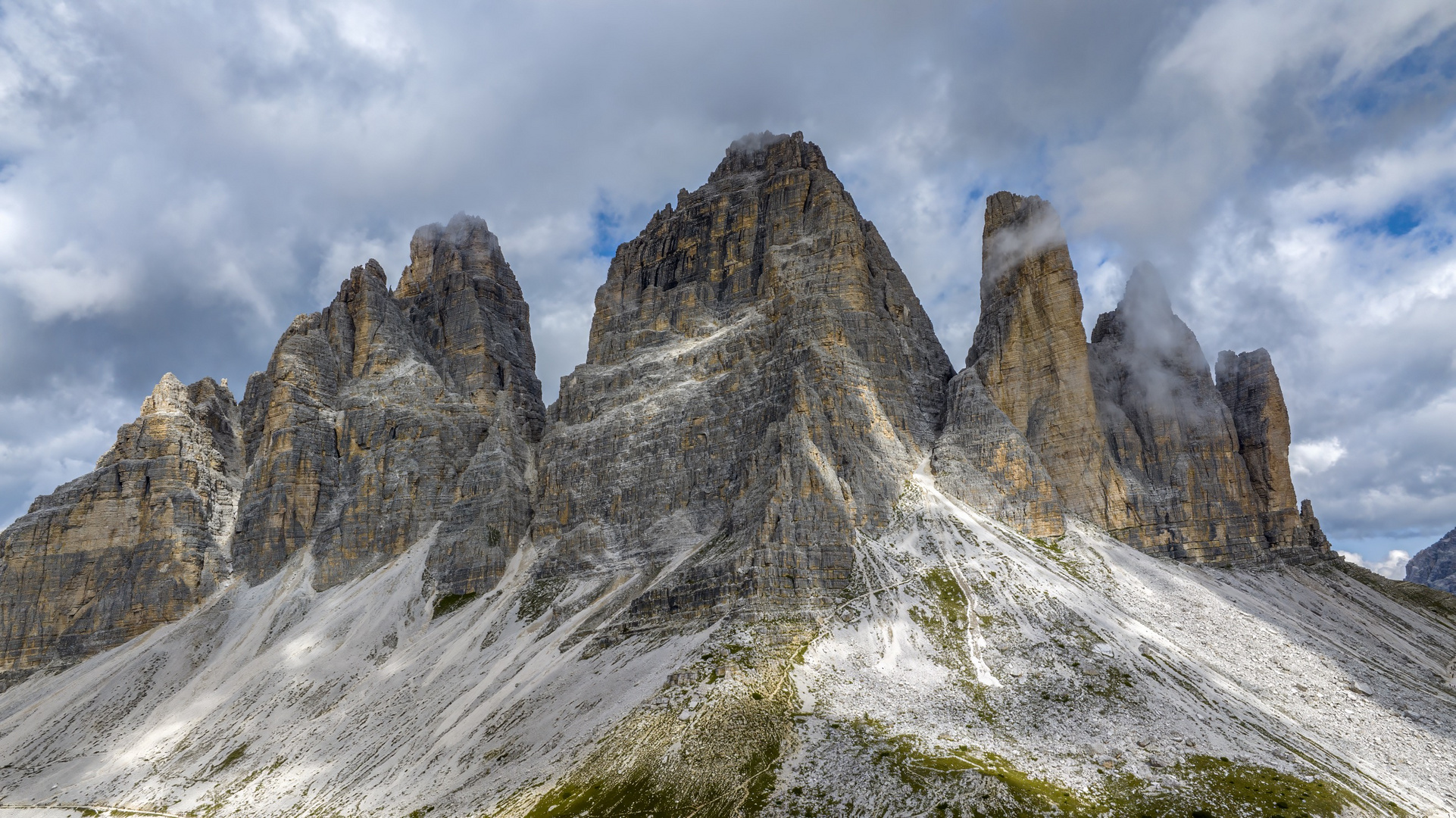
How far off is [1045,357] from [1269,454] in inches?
1494

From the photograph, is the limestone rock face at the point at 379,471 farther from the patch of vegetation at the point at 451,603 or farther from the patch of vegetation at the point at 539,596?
the patch of vegetation at the point at 539,596

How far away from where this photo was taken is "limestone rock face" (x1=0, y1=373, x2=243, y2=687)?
16838 centimetres

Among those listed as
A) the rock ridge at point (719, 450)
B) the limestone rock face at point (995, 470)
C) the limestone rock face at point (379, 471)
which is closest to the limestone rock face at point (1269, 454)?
the rock ridge at point (719, 450)

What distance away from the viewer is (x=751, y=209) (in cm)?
17650

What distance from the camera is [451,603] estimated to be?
152m

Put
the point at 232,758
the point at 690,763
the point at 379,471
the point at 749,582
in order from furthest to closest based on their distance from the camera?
the point at 379,471
the point at 232,758
the point at 749,582
the point at 690,763

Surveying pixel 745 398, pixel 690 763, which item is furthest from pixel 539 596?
pixel 690 763

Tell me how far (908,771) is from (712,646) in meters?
29.8

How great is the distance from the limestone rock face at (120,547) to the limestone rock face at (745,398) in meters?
69.3

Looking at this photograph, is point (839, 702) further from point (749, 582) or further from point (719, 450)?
point (719, 450)

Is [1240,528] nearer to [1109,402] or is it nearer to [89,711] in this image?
[1109,402]

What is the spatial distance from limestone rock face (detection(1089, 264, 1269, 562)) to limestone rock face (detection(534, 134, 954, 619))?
2755cm

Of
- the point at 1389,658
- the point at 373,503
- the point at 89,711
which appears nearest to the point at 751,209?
the point at 373,503

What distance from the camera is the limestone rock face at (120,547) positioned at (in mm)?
168375
